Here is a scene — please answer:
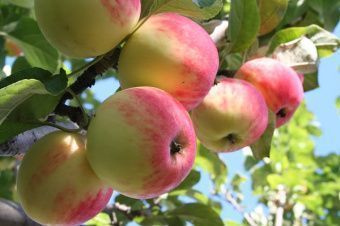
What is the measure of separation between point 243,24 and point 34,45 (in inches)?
38.8

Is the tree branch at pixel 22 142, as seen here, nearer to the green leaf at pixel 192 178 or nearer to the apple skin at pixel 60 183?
the apple skin at pixel 60 183

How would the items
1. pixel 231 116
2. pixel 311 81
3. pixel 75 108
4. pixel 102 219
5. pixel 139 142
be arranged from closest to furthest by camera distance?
pixel 139 142 < pixel 75 108 < pixel 231 116 < pixel 311 81 < pixel 102 219

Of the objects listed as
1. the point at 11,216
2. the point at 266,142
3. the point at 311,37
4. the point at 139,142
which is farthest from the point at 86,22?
the point at 311,37

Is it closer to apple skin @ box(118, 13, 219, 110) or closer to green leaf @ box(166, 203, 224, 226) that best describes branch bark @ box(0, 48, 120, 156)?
apple skin @ box(118, 13, 219, 110)

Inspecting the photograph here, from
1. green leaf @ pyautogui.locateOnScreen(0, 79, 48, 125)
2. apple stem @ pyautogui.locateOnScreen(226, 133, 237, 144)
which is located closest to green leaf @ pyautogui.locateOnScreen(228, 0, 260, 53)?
apple stem @ pyautogui.locateOnScreen(226, 133, 237, 144)

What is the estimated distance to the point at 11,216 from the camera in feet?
4.93

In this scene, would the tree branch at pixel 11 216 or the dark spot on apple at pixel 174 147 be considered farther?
the tree branch at pixel 11 216

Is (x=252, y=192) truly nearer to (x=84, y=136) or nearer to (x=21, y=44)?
(x=21, y=44)

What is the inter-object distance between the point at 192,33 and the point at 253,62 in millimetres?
535

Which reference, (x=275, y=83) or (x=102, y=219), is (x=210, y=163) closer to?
(x=102, y=219)

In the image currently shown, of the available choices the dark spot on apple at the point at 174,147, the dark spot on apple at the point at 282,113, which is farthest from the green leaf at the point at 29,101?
the dark spot on apple at the point at 282,113

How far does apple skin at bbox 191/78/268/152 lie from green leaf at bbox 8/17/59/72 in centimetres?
92

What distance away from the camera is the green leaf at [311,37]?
182 centimetres

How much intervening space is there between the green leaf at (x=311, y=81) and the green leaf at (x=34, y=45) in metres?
0.95
